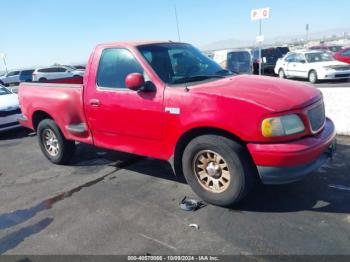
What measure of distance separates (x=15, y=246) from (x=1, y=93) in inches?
308

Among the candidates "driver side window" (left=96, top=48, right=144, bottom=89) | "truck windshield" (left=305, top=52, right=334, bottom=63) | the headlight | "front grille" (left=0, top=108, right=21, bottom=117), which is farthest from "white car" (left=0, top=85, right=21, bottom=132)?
"truck windshield" (left=305, top=52, right=334, bottom=63)

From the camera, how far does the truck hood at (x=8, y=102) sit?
899cm

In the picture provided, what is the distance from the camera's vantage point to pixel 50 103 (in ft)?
18.9

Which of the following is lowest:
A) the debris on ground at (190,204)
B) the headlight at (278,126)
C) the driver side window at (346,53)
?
the debris on ground at (190,204)

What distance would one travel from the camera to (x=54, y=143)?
20.3ft

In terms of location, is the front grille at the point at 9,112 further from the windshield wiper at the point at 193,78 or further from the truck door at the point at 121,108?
the windshield wiper at the point at 193,78

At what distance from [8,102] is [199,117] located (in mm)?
7237

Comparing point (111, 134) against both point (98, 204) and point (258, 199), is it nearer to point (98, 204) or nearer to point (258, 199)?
point (98, 204)

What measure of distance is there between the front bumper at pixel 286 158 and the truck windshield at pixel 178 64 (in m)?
1.39

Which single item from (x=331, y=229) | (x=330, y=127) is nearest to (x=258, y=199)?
(x=331, y=229)

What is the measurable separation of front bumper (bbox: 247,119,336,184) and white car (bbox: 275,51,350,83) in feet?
44.8

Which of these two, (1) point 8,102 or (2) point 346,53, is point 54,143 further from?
(2) point 346,53

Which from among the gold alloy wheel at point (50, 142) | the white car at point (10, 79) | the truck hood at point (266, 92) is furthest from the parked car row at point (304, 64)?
the white car at point (10, 79)

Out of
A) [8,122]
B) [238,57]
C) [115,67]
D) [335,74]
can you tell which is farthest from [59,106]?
[335,74]
